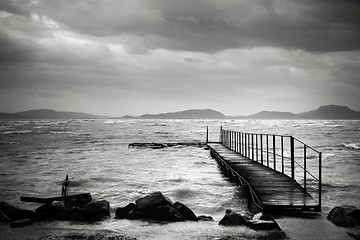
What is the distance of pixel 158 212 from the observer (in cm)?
886

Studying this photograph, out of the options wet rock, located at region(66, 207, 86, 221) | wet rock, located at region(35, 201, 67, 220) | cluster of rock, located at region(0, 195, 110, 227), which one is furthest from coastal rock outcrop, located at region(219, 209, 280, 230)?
wet rock, located at region(35, 201, 67, 220)

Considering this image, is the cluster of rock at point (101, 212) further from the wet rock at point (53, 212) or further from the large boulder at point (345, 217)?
the large boulder at point (345, 217)

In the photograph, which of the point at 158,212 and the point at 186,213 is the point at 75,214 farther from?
the point at 186,213

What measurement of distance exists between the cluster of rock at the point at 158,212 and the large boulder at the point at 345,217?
3.12m

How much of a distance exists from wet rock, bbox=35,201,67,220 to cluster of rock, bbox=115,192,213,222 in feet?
4.88

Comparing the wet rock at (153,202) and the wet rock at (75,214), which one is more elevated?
the wet rock at (153,202)

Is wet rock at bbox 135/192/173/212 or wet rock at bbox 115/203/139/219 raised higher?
wet rock at bbox 135/192/173/212

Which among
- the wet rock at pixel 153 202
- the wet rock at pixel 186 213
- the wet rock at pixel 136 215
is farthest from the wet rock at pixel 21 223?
the wet rock at pixel 186 213

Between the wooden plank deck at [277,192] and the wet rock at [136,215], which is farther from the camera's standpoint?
the wet rock at [136,215]

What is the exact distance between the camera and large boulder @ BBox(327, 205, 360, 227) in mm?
7340

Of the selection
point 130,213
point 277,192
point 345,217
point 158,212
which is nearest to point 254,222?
point 277,192

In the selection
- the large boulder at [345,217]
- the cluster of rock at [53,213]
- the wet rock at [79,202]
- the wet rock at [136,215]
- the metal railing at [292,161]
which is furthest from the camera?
the wet rock at [79,202]

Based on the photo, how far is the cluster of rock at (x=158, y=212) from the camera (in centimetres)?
877

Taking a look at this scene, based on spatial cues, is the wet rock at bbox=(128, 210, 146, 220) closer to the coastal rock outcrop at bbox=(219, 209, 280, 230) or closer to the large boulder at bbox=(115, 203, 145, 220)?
the large boulder at bbox=(115, 203, 145, 220)
